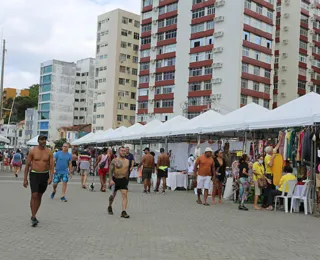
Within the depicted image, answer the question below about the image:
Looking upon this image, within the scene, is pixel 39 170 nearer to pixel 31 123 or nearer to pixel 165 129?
pixel 165 129

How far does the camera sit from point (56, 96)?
107625mm

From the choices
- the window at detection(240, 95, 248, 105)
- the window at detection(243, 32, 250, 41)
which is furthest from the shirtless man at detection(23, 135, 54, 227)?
the window at detection(243, 32, 250, 41)

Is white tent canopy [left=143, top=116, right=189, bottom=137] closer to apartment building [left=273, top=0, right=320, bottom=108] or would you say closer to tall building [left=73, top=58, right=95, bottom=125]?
apartment building [left=273, top=0, right=320, bottom=108]

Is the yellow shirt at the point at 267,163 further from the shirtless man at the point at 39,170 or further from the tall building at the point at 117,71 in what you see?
the tall building at the point at 117,71

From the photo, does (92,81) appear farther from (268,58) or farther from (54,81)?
(268,58)

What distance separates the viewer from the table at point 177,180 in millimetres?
20953

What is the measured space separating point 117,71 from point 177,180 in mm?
66444

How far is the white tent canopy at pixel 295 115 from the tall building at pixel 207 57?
152ft

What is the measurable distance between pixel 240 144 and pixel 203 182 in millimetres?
6987

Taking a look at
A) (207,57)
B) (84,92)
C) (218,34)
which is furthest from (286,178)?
(84,92)

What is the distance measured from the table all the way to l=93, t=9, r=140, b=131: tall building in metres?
63.8

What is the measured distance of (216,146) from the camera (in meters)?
22.7

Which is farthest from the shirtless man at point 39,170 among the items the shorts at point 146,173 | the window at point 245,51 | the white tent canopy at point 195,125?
the window at point 245,51

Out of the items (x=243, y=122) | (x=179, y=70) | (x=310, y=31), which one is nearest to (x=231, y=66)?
A: (x=179, y=70)
